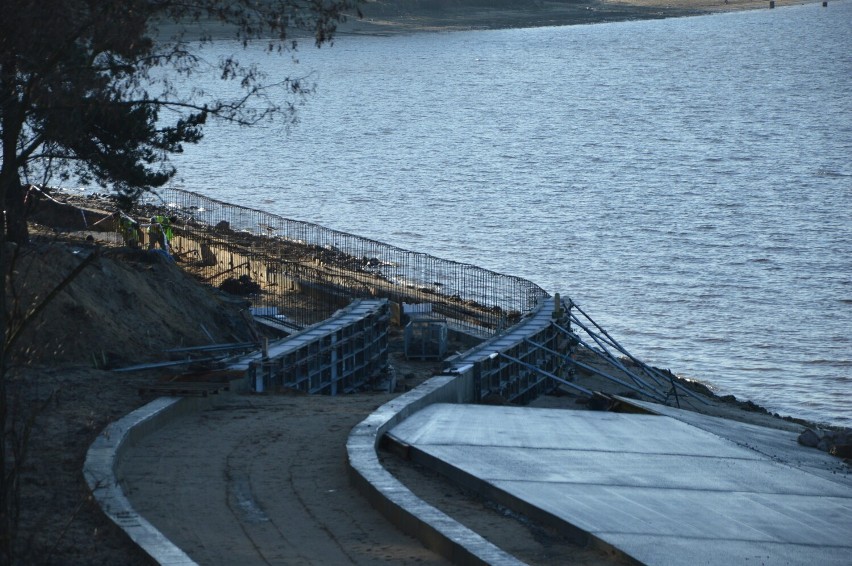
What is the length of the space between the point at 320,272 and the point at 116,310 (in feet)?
44.7

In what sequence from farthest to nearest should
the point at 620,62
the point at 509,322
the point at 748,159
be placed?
the point at 620,62
the point at 748,159
the point at 509,322

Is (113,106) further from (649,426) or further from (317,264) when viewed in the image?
(317,264)

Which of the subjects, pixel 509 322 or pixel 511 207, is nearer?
pixel 509 322

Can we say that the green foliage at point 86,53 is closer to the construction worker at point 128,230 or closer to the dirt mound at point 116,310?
the dirt mound at point 116,310

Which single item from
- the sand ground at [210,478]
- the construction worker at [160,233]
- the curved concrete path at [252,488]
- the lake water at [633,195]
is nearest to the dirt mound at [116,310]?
the sand ground at [210,478]

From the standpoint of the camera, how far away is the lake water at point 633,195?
39656mm

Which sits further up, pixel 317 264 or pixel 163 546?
pixel 163 546

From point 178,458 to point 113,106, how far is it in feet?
14.5

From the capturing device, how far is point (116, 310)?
23.6 meters

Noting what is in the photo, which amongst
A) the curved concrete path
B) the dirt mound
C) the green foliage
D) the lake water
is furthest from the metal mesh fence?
the green foliage

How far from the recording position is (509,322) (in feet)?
108

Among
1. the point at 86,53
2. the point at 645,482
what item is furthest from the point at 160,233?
the point at 645,482

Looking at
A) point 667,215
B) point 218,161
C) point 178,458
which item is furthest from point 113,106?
point 218,161

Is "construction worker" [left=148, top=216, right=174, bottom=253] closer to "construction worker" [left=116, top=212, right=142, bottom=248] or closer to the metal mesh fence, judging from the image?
"construction worker" [left=116, top=212, right=142, bottom=248]
